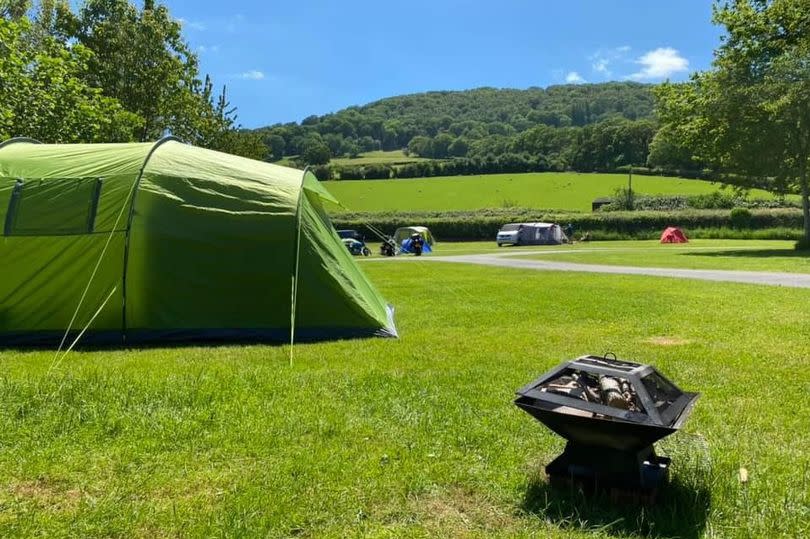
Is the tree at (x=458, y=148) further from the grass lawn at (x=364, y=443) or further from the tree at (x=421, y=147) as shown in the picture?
the grass lawn at (x=364, y=443)

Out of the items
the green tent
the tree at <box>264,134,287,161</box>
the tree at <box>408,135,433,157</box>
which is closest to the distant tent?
the green tent

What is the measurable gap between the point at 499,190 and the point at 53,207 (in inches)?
2845

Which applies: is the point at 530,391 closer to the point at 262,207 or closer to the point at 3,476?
the point at 3,476

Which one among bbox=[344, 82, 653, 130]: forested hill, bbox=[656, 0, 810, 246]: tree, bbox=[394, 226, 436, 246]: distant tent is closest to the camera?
bbox=[656, 0, 810, 246]: tree

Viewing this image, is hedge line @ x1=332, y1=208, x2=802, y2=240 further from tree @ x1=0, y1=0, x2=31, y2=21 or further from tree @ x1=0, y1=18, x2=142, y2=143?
tree @ x1=0, y1=18, x2=142, y2=143

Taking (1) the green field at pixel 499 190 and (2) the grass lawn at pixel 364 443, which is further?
(1) the green field at pixel 499 190

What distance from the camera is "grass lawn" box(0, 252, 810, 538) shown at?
3.21m

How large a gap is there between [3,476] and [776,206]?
60.1 metres

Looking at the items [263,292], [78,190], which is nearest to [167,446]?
[263,292]

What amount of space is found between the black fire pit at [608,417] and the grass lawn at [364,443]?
15 cm

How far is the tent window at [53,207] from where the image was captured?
308 inches

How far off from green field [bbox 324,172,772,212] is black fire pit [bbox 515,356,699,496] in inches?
2565

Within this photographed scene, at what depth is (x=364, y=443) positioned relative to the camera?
4250 mm

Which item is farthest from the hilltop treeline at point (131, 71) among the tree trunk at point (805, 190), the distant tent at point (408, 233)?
the tree trunk at point (805, 190)
